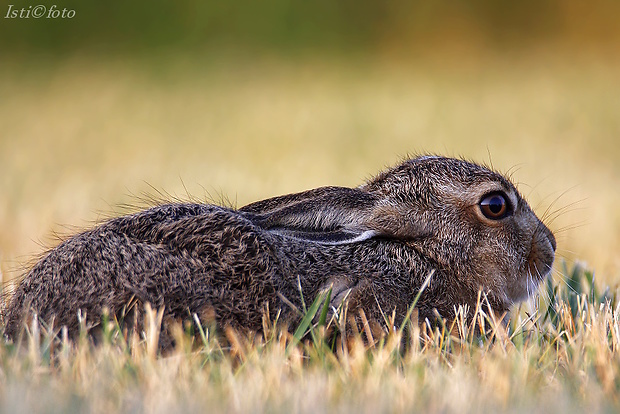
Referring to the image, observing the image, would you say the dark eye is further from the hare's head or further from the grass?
the grass

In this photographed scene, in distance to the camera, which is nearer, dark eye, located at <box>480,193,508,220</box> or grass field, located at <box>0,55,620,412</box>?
grass field, located at <box>0,55,620,412</box>

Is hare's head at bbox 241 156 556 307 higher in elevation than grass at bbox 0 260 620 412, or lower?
higher

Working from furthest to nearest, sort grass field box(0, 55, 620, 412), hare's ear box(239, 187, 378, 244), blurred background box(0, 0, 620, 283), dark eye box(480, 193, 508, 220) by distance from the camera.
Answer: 1. blurred background box(0, 0, 620, 283)
2. dark eye box(480, 193, 508, 220)
3. hare's ear box(239, 187, 378, 244)
4. grass field box(0, 55, 620, 412)

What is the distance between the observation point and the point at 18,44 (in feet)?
74.4

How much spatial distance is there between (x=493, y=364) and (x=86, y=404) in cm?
151

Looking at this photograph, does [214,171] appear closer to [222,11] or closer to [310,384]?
[310,384]

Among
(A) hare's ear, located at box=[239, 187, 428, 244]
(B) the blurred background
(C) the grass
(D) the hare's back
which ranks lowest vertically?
(C) the grass

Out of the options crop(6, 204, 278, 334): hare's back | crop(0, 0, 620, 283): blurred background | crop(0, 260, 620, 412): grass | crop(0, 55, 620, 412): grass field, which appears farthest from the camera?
crop(0, 0, 620, 283): blurred background

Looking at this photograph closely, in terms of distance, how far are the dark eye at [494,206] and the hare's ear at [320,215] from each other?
0.62 meters

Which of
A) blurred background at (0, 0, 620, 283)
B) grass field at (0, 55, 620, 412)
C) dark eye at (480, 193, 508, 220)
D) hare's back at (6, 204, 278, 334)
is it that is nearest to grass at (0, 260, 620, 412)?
grass field at (0, 55, 620, 412)

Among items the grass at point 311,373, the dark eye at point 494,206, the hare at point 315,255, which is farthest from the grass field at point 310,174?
the dark eye at point 494,206

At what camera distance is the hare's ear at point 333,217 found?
14.3ft

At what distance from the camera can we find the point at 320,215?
443 centimetres

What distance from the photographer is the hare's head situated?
4480mm
